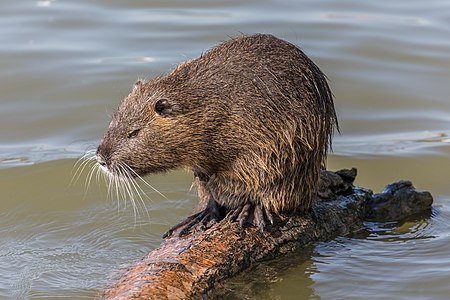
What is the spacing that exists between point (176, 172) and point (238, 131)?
6.05 ft

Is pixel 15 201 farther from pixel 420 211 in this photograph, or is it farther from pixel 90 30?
pixel 90 30

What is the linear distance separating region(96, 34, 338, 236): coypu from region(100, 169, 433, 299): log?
157mm

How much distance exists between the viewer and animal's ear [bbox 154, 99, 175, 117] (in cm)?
571

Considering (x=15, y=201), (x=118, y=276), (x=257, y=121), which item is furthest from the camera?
(x=15, y=201)

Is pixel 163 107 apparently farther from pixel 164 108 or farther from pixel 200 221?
pixel 200 221

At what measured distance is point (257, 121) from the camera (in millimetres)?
5660

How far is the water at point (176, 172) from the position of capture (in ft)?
19.2

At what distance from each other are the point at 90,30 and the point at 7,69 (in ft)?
4.05

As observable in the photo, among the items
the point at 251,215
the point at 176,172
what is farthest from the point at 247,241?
the point at 176,172

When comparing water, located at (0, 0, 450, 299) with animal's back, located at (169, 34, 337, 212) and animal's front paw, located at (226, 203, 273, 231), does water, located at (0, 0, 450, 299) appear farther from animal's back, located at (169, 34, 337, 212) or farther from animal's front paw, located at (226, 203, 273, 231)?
animal's back, located at (169, 34, 337, 212)

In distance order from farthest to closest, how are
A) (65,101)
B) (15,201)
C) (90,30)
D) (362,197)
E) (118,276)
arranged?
1. (90,30)
2. (65,101)
3. (15,201)
4. (362,197)
5. (118,276)

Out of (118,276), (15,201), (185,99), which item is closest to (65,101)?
(15,201)

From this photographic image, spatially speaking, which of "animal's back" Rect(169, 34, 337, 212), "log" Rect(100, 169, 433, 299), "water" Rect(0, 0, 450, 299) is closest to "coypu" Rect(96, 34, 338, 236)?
"animal's back" Rect(169, 34, 337, 212)

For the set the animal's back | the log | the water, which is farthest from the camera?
the water
